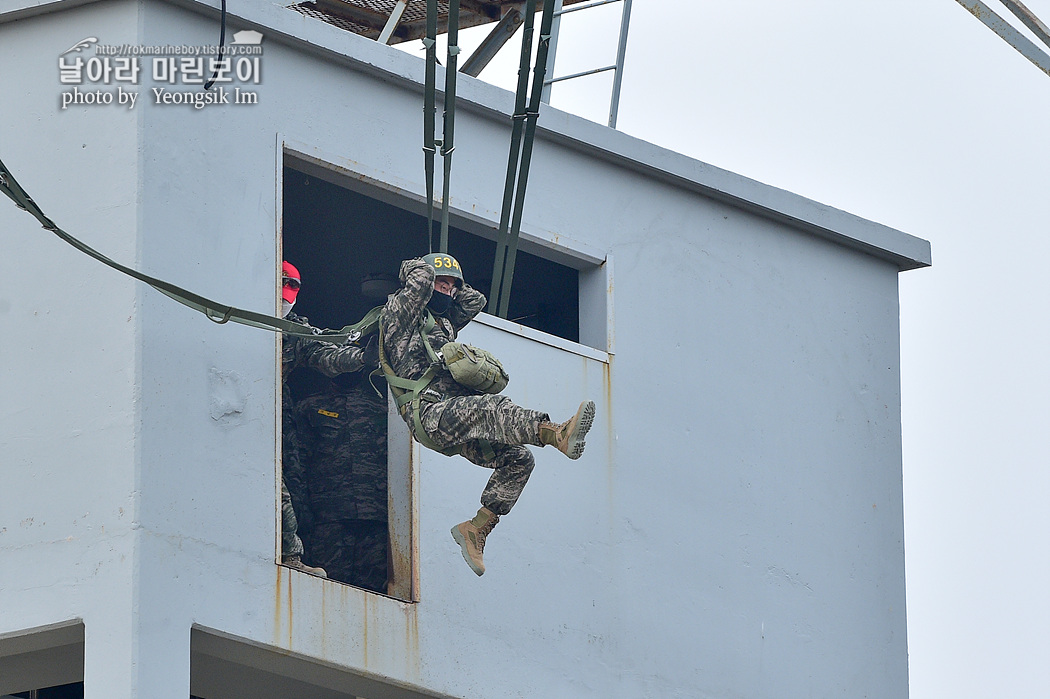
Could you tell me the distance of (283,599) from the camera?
13.4 metres

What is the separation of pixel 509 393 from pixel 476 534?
1.80m

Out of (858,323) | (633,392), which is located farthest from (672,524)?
(858,323)

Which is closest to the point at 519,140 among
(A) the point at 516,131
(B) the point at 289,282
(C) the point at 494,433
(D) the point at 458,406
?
(A) the point at 516,131

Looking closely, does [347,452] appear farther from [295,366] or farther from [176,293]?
[176,293]

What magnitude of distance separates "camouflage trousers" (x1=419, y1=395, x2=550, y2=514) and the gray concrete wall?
1.01m

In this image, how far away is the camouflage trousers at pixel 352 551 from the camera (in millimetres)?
15406

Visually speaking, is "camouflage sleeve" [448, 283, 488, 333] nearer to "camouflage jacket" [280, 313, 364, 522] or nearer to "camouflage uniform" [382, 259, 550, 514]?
"camouflage uniform" [382, 259, 550, 514]

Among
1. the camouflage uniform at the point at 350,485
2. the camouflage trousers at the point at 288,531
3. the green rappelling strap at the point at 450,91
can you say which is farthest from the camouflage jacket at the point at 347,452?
the green rappelling strap at the point at 450,91

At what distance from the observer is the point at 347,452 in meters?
15.5

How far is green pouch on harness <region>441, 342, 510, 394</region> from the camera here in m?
13.3

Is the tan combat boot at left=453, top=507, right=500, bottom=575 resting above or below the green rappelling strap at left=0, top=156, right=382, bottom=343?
below

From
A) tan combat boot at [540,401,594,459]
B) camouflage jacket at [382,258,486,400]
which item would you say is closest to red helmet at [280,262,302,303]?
camouflage jacket at [382,258,486,400]

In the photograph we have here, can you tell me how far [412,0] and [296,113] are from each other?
4473 millimetres

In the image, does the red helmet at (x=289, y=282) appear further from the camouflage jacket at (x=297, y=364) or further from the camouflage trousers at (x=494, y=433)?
the camouflage trousers at (x=494, y=433)
